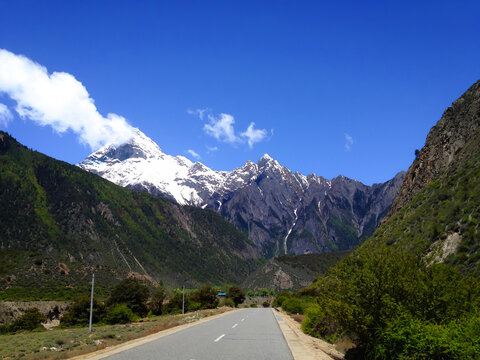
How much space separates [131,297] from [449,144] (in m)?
61.4

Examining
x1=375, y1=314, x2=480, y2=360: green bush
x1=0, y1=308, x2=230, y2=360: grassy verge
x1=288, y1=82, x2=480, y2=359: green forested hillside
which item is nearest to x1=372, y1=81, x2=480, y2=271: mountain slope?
x1=288, y1=82, x2=480, y2=359: green forested hillside

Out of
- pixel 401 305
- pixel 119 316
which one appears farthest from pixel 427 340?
pixel 119 316

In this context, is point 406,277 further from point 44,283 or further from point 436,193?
point 44,283

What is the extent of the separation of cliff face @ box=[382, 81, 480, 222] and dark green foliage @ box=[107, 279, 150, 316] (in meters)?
51.7

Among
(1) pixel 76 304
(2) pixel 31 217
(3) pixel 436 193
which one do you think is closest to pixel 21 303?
(1) pixel 76 304

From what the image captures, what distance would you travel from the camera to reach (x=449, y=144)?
64.8 meters

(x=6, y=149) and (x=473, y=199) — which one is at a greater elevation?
→ (x=6, y=149)

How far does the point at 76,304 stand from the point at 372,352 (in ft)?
176

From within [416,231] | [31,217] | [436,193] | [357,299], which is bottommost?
[357,299]

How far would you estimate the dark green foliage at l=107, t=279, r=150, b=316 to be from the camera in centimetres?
6656

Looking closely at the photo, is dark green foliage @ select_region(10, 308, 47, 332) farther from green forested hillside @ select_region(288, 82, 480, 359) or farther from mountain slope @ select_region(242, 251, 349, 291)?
mountain slope @ select_region(242, 251, 349, 291)

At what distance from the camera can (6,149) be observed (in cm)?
17150

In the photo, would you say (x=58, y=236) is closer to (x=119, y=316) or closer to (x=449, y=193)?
(x=119, y=316)

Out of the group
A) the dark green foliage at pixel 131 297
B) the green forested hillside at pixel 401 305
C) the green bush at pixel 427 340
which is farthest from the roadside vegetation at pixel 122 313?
the green bush at pixel 427 340
